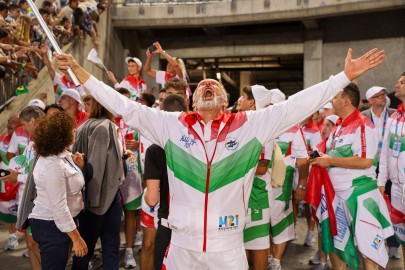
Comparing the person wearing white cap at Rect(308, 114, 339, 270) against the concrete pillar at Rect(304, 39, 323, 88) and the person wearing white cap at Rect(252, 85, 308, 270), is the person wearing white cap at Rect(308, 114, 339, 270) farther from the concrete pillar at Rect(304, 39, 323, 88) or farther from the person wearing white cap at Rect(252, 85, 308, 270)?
the concrete pillar at Rect(304, 39, 323, 88)

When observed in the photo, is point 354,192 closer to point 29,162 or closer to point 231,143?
point 231,143

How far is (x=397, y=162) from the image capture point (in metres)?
5.02

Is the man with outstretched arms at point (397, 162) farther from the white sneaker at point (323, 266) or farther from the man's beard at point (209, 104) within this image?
the man's beard at point (209, 104)

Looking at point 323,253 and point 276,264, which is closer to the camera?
point 276,264

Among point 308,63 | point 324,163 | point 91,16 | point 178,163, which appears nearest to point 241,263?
point 178,163

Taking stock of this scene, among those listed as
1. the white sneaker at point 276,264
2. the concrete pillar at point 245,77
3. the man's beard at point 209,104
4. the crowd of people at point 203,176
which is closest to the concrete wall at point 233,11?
the concrete pillar at point 245,77

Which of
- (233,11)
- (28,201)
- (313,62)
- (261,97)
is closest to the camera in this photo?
(28,201)

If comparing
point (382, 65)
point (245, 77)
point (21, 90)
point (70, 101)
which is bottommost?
point (70, 101)

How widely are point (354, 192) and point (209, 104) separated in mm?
1966

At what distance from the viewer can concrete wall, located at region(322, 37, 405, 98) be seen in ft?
50.4

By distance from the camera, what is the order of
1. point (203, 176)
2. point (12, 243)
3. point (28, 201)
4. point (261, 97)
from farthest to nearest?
point (12, 243)
point (261, 97)
point (28, 201)
point (203, 176)

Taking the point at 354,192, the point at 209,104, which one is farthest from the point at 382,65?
the point at 209,104

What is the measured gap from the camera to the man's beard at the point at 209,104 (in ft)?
10.1

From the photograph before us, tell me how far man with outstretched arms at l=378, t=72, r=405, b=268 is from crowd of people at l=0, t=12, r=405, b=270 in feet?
0.05
